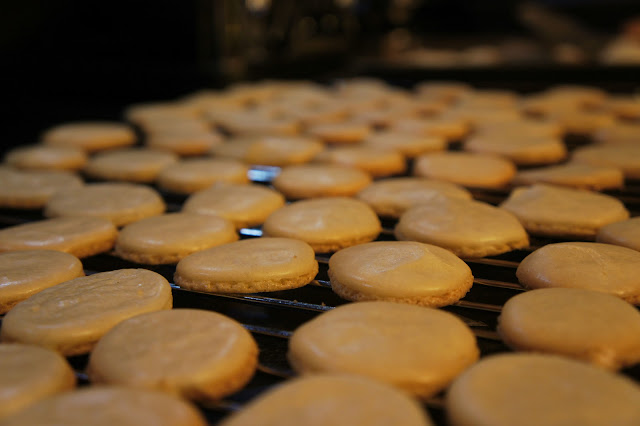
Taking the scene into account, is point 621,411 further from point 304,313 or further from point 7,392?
point 7,392

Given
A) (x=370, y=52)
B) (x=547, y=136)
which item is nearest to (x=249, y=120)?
(x=547, y=136)

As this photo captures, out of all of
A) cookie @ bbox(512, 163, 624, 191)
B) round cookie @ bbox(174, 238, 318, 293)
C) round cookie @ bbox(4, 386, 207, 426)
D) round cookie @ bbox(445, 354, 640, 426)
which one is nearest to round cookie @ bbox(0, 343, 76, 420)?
round cookie @ bbox(4, 386, 207, 426)

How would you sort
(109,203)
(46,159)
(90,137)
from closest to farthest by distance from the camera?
(109,203), (46,159), (90,137)

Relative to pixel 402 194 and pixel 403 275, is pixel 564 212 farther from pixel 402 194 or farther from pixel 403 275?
pixel 403 275

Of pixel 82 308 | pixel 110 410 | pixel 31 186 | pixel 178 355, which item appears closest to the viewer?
pixel 110 410

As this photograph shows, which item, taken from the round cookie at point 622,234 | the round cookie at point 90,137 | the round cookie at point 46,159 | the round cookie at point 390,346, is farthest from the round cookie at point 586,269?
the round cookie at point 90,137

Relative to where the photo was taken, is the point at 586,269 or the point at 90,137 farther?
the point at 90,137

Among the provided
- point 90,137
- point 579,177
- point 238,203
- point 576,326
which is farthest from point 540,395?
point 90,137
